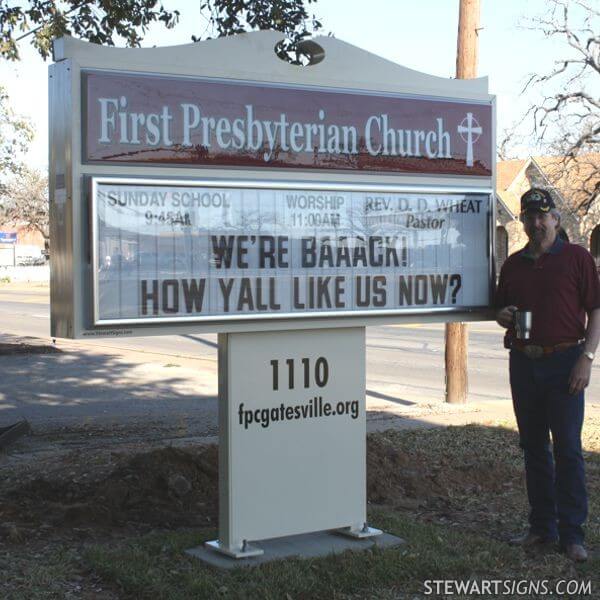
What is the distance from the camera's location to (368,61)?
5754mm

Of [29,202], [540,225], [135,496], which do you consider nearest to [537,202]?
[540,225]

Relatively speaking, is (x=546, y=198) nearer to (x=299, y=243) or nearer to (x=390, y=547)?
(x=299, y=243)

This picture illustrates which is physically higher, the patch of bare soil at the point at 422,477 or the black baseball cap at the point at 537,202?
the black baseball cap at the point at 537,202

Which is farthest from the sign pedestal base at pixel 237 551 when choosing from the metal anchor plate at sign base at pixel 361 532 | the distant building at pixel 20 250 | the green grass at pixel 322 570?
the distant building at pixel 20 250

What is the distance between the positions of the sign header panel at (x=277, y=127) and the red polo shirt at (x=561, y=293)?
0.92m

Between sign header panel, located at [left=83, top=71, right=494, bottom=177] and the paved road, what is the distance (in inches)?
231

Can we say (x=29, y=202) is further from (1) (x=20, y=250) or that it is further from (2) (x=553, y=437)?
(2) (x=553, y=437)

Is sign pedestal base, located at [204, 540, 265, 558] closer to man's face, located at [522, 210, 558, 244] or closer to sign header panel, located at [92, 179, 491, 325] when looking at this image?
sign header panel, located at [92, 179, 491, 325]

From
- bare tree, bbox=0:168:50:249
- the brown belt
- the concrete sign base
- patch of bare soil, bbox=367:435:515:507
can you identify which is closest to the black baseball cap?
the brown belt

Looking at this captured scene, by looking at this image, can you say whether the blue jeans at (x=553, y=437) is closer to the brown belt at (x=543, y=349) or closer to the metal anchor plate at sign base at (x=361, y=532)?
the brown belt at (x=543, y=349)

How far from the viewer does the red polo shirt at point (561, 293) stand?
541 cm

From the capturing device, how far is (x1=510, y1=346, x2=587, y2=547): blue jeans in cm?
538

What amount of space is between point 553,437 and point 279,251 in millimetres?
1844

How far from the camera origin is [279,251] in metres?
5.40
